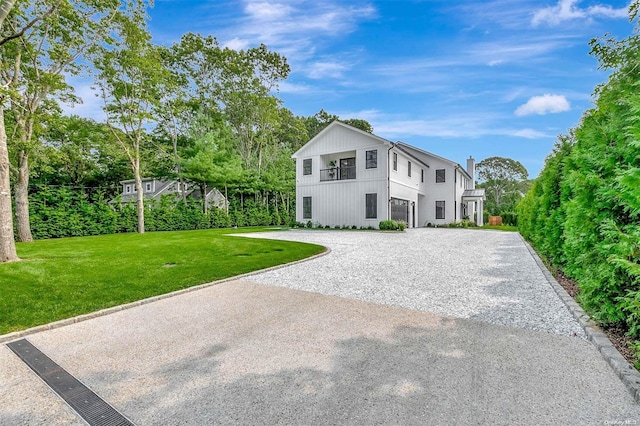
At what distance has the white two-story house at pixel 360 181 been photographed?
62.7 feet

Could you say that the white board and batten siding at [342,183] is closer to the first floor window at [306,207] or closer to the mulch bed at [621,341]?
the first floor window at [306,207]

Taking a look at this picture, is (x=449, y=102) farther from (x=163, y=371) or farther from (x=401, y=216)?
(x=163, y=371)

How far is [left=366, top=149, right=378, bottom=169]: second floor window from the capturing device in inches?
755

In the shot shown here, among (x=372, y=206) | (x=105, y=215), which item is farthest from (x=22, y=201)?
(x=372, y=206)

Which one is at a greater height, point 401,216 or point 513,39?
point 513,39

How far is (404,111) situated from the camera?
55.4ft

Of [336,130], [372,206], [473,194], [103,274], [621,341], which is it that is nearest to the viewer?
[621,341]

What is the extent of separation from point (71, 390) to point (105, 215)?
18331mm

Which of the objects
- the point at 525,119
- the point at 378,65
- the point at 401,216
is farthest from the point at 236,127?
the point at 525,119

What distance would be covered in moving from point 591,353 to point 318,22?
11.0 m

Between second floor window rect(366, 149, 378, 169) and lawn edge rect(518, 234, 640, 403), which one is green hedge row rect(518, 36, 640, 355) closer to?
lawn edge rect(518, 234, 640, 403)

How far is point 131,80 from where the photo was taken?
1875 cm

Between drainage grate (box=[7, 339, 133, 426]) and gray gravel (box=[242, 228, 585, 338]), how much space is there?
136 inches

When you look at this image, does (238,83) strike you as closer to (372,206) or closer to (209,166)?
(209,166)
